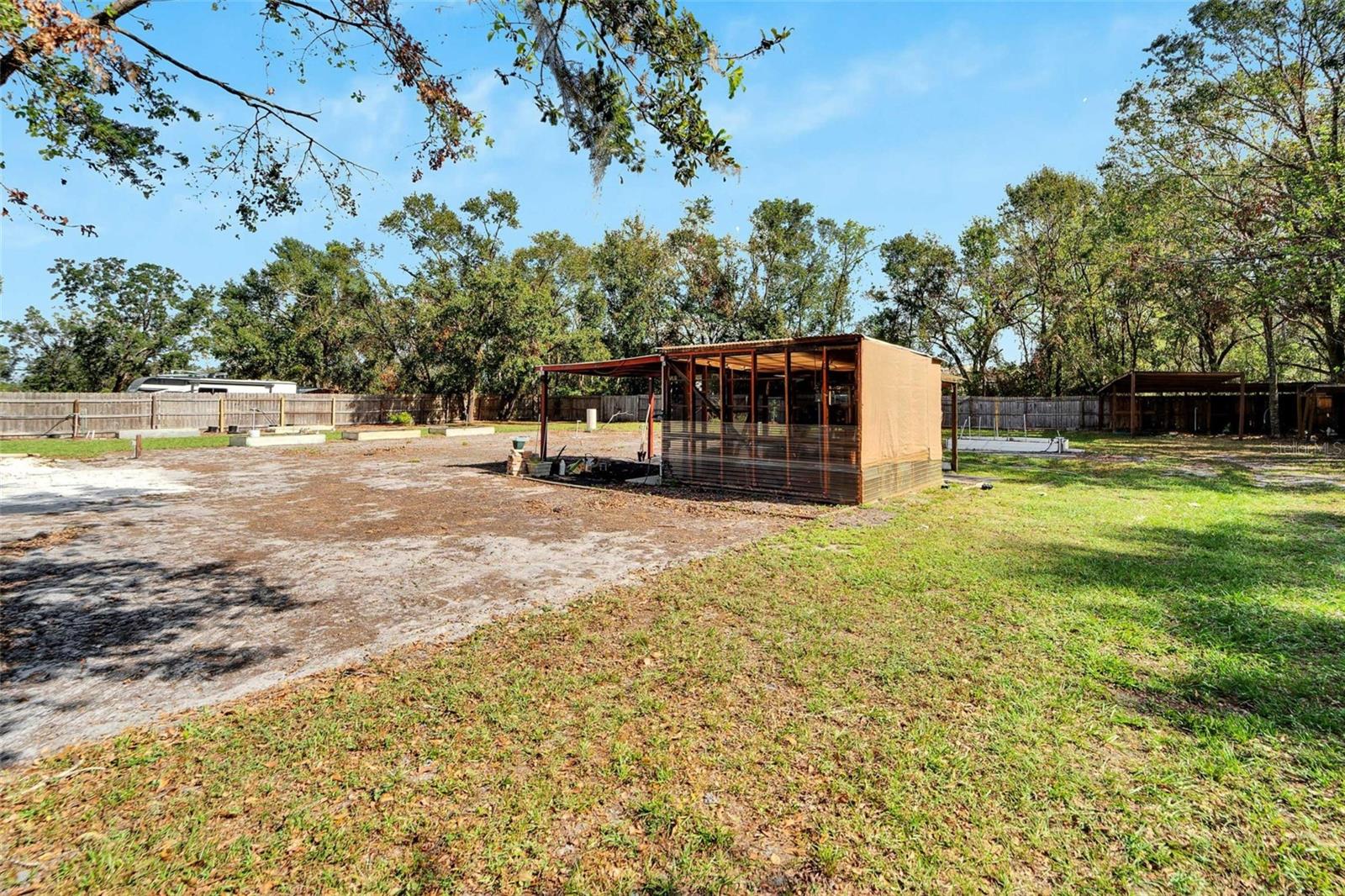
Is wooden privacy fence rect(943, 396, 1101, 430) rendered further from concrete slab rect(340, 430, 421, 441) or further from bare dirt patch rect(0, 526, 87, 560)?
bare dirt patch rect(0, 526, 87, 560)

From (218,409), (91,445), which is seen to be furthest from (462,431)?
(91,445)

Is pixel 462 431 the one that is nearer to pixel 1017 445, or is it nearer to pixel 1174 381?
pixel 1017 445

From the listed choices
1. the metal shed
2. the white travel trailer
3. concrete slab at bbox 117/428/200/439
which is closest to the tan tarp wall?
the metal shed

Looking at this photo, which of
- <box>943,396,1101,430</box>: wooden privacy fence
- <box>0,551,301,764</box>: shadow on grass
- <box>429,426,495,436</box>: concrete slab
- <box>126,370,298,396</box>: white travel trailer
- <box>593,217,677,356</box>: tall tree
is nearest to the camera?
<box>0,551,301,764</box>: shadow on grass

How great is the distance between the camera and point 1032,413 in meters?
28.5

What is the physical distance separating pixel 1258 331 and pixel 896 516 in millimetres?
33415

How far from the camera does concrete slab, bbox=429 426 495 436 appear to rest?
24719mm

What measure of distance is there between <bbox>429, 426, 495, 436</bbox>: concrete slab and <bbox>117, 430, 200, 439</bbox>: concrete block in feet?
29.4

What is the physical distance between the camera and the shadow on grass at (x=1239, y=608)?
3045mm

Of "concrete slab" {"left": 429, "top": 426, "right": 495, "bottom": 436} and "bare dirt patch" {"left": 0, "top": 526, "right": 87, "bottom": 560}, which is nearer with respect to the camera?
"bare dirt patch" {"left": 0, "top": 526, "right": 87, "bottom": 560}

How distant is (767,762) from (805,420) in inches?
364

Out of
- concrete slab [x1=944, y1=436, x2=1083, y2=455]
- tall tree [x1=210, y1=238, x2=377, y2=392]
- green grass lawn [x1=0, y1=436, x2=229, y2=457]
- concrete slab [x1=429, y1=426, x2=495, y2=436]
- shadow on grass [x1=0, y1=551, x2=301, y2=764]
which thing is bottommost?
shadow on grass [x1=0, y1=551, x2=301, y2=764]

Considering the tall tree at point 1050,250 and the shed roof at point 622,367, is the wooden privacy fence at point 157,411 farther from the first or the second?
the tall tree at point 1050,250

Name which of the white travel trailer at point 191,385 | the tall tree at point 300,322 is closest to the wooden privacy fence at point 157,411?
the white travel trailer at point 191,385
